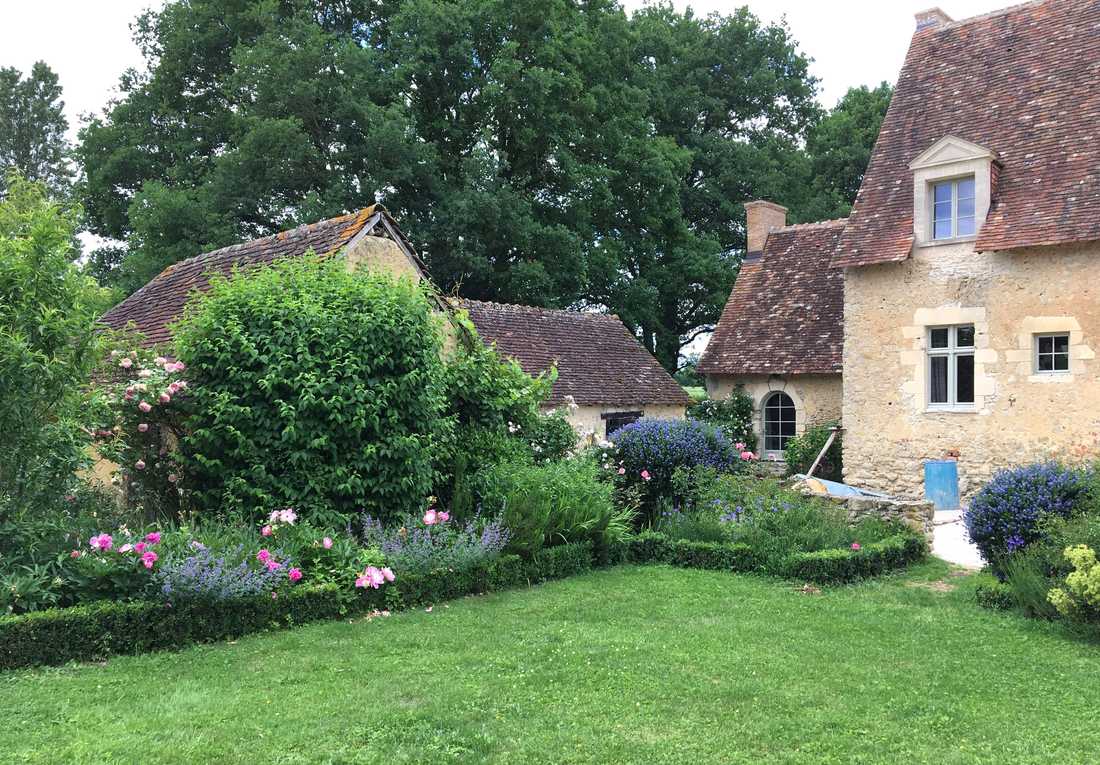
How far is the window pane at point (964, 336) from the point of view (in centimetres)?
1623

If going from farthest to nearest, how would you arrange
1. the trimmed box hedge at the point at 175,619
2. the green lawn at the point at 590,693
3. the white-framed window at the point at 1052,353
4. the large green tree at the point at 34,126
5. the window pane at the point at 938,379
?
the large green tree at the point at 34,126 → the window pane at the point at 938,379 → the white-framed window at the point at 1052,353 → the trimmed box hedge at the point at 175,619 → the green lawn at the point at 590,693

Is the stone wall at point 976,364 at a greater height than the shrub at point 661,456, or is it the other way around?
the stone wall at point 976,364

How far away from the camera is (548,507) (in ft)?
32.9

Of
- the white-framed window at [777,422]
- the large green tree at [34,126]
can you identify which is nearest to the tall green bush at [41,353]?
the white-framed window at [777,422]

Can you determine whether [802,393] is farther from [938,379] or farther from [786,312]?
[938,379]

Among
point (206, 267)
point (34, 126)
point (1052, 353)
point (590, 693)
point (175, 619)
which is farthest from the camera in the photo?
point (34, 126)

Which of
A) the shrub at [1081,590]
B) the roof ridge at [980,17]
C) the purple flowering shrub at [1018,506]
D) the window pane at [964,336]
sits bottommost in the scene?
the shrub at [1081,590]

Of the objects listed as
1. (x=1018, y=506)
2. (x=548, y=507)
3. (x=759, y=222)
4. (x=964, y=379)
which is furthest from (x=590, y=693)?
(x=759, y=222)

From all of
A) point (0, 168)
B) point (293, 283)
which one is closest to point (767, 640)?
point (293, 283)

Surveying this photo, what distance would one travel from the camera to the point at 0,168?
38.4m

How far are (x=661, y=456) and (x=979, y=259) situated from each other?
7555 mm

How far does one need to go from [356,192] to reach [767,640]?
19.1m

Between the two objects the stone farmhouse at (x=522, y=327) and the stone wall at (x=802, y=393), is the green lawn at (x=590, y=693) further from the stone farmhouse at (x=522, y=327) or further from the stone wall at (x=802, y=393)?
the stone wall at (x=802, y=393)

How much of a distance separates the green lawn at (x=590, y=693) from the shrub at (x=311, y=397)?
5.58ft
